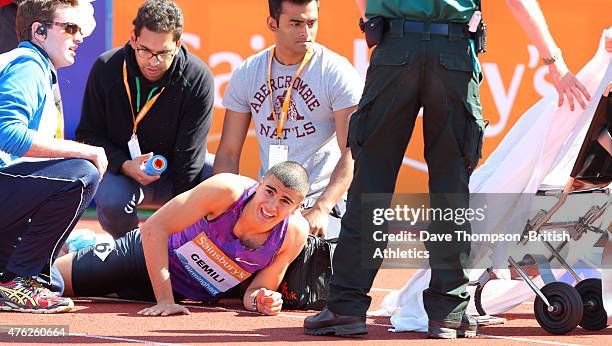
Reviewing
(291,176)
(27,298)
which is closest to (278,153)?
(291,176)

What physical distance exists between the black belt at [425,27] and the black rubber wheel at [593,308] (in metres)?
1.46

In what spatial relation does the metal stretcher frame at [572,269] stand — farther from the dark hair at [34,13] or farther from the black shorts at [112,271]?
the dark hair at [34,13]

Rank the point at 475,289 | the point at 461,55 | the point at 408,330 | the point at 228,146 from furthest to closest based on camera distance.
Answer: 1. the point at 228,146
2. the point at 475,289
3. the point at 408,330
4. the point at 461,55

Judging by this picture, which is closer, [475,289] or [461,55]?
[461,55]

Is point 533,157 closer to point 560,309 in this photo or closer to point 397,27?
point 560,309

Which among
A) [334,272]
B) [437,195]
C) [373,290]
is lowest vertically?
[373,290]

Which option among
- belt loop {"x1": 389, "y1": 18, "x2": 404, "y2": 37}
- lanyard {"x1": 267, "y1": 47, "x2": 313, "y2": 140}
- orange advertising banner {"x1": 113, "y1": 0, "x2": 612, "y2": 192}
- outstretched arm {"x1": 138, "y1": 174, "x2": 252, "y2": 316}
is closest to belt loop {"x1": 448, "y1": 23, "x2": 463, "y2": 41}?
belt loop {"x1": 389, "y1": 18, "x2": 404, "y2": 37}

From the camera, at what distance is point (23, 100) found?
525 cm

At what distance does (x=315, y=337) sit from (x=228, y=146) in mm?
2088

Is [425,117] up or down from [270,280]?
up

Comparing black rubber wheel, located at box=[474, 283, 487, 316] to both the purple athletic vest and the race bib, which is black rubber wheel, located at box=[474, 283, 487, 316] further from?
the race bib

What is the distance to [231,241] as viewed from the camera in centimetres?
573

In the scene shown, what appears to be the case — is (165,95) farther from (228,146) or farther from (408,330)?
(408,330)

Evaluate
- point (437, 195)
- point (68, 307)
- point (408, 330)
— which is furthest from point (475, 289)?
point (68, 307)
